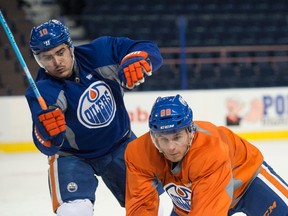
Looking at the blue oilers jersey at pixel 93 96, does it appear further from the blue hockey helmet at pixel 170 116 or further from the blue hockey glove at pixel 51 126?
the blue hockey helmet at pixel 170 116

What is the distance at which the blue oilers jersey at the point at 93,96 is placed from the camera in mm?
2516

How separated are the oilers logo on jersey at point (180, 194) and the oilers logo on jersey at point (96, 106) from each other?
487 mm

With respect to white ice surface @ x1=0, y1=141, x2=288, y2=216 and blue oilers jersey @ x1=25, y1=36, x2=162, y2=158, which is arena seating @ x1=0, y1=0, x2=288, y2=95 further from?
blue oilers jersey @ x1=25, y1=36, x2=162, y2=158

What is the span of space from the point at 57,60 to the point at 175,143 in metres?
0.73

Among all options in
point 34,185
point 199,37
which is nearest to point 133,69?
point 34,185

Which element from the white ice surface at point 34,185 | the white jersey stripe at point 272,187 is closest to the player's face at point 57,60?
the white jersey stripe at point 272,187

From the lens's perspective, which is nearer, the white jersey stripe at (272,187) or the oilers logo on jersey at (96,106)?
the white jersey stripe at (272,187)

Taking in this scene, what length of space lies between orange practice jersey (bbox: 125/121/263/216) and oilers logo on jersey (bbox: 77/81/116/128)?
418 mm

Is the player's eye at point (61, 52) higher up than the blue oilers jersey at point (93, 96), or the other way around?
the player's eye at point (61, 52)

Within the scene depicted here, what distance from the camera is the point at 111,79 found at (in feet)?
8.63

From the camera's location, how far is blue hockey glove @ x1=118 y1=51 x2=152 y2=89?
2.31 meters

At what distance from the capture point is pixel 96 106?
100 inches

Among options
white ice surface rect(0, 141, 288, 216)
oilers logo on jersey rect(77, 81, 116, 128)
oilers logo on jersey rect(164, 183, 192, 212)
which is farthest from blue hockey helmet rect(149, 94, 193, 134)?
white ice surface rect(0, 141, 288, 216)

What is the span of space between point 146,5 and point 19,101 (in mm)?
3592
